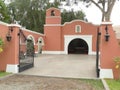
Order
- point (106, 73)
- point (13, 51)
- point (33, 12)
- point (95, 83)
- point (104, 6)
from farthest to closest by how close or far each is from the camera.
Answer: point (33, 12), point (104, 6), point (13, 51), point (106, 73), point (95, 83)

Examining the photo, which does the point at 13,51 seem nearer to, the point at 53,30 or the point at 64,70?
the point at 64,70

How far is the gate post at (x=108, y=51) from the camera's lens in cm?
861

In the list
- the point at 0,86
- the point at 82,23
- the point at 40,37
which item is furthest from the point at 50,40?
the point at 0,86

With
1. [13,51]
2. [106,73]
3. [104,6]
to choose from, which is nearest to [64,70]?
[106,73]

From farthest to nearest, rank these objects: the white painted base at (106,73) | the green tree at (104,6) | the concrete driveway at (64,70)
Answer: the green tree at (104,6), the concrete driveway at (64,70), the white painted base at (106,73)

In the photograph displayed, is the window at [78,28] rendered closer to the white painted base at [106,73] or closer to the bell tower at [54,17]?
the bell tower at [54,17]

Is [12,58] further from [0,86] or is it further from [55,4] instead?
[55,4]

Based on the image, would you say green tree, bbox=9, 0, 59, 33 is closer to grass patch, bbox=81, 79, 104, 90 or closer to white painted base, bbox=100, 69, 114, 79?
white painted base, bbox=100, 69, 114, 79

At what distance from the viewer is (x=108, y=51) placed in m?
8.68

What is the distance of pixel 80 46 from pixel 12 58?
21.1m

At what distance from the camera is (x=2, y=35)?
31.8 feet

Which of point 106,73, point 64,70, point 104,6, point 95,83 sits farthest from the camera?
point 104,6

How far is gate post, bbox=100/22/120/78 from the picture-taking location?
8609mm

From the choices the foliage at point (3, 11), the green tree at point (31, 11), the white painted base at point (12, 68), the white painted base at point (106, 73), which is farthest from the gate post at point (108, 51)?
the green tree at point (31, 11)
